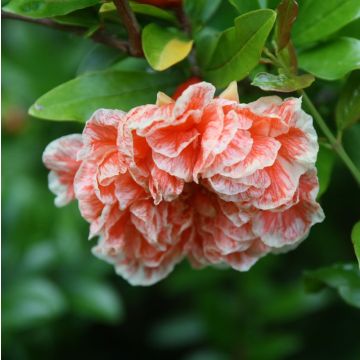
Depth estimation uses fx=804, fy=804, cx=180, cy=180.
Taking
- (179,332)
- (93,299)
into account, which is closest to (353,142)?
(93,299)

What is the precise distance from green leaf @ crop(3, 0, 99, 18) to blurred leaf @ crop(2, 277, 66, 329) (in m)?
0.84

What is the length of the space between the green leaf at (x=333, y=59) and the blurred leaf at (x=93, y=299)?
2.97 ft

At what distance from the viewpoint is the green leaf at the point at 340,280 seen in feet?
3.97

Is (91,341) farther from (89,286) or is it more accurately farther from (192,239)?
(192,239)

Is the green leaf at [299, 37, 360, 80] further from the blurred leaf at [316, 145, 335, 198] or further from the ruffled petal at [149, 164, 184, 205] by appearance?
the ruffled petal at [149, 164, 184, 205]

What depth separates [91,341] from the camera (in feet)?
7.43

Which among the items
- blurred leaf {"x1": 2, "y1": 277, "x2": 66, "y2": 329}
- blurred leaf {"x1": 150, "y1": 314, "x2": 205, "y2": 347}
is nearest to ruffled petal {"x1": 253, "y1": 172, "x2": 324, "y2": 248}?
blurred leaf {"x1": 2, "y1": 277, "x2": 66, "y2": 329}

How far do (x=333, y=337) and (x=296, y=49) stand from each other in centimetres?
120

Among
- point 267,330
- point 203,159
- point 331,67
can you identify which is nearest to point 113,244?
point 203,159

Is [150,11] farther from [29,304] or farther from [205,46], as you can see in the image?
[29,304]

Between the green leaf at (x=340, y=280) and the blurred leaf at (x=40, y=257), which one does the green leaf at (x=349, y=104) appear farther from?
the blurred leaf at (x=40, y=257)

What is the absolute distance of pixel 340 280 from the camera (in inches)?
48.0

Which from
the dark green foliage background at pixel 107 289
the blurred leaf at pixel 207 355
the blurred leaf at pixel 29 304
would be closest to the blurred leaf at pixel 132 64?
the dark green foliage background at pixel 107 289

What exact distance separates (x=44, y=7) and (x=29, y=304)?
0.88 meters
